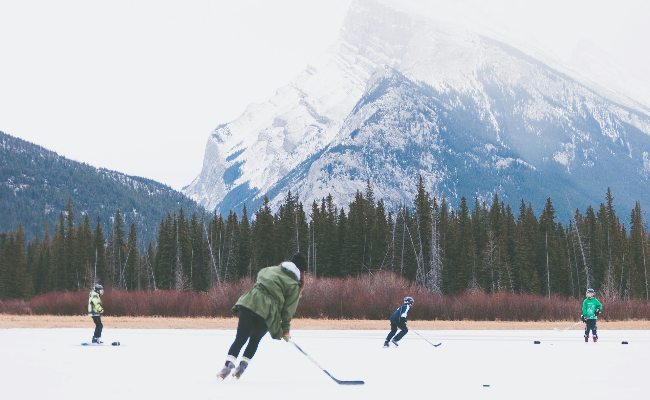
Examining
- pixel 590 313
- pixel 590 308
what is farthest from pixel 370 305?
pixel 590 313

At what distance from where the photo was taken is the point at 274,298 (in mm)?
12242

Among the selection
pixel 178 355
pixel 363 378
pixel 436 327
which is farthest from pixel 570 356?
pixel 436 327

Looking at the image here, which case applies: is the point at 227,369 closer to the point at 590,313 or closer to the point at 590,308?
the point at 590,313

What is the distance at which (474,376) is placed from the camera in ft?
45.8

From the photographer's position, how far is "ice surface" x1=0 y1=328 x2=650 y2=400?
11.2 m

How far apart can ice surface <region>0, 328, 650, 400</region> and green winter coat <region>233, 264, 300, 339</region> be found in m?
1.01

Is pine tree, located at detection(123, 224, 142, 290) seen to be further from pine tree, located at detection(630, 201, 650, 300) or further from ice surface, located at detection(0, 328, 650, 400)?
ice surface, located at detection(0, 328, 650, 400)

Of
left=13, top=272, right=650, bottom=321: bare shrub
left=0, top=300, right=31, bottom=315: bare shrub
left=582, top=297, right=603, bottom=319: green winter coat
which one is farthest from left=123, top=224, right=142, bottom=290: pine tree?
left=582, top=297, right=603, bottom=319: green winter coat

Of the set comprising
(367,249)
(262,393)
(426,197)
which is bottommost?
(262,393)

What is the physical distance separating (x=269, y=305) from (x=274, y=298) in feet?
0.51

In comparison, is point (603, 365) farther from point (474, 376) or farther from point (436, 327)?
point (436, 327)

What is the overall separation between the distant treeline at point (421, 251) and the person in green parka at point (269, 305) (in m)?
80.0

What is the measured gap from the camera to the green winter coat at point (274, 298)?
39.8 ft

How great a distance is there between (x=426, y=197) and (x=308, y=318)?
62462 mm
